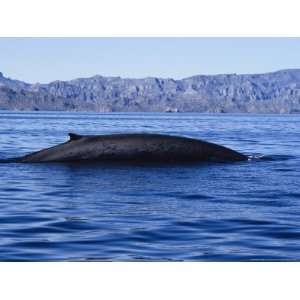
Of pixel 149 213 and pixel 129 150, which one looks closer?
pixel 149 213

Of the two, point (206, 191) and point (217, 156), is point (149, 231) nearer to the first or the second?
point (206, 191)

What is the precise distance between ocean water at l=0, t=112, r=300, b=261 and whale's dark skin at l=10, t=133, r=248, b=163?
98cm

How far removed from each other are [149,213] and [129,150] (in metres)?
10.2

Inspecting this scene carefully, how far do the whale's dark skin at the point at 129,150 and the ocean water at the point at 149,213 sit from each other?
0.98 meters

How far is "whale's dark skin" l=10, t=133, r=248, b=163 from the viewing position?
81.8ft

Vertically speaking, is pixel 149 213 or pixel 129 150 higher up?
pixel 129 150

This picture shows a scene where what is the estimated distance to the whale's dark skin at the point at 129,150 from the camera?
81.8 ft

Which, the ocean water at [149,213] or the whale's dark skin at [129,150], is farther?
the whale's dark skin at [129,150]

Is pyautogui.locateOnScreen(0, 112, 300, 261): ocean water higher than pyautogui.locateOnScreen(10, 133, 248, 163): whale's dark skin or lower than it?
lower

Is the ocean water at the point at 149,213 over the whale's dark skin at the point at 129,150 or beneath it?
beneath

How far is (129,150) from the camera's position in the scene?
2505cm

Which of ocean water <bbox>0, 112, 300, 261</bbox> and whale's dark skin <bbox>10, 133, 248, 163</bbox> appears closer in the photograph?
ocean water <bbox>0, 112, 300, 261</bbox>

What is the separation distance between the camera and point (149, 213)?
14969 mm
